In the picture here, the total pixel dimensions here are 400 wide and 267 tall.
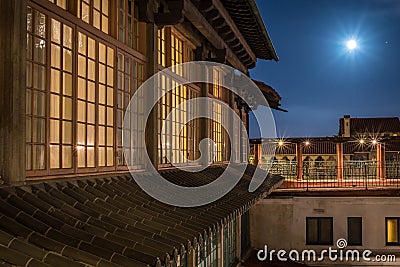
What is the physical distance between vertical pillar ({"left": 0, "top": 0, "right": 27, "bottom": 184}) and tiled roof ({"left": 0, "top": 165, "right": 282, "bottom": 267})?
0.90 ft

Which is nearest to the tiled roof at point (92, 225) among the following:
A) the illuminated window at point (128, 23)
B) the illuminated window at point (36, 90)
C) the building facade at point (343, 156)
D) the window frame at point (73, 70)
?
the window frame at point (73, 70)

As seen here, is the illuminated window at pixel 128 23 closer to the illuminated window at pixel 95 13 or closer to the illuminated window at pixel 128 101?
the illuminated window at pixel 128 101

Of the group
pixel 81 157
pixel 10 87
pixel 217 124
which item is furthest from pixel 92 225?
pixel 217 124

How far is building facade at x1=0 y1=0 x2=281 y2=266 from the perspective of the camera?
16.2 ft

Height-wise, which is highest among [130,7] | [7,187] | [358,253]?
[130,7]

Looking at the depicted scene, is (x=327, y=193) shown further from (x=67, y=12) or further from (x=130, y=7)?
(x=67, y=12)

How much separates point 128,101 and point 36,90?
3.14 metres

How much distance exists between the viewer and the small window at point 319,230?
24531 mm

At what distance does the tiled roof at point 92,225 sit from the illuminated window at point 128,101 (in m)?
0.95

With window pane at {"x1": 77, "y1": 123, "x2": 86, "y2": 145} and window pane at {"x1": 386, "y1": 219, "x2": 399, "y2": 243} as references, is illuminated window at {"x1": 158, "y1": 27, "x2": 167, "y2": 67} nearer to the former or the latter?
window pane at {"x1": 77, "y1": 123, "x2": 86, "y2": 145}

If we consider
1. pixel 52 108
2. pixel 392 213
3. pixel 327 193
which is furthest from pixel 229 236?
pixel 52 108

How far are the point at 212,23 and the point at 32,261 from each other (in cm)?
1113

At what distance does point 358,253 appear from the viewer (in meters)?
24.0

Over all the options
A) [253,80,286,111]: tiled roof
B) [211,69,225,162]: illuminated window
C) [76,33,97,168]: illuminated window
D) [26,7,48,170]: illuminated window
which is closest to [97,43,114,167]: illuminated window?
[76,33,97,168]: illuminated window
